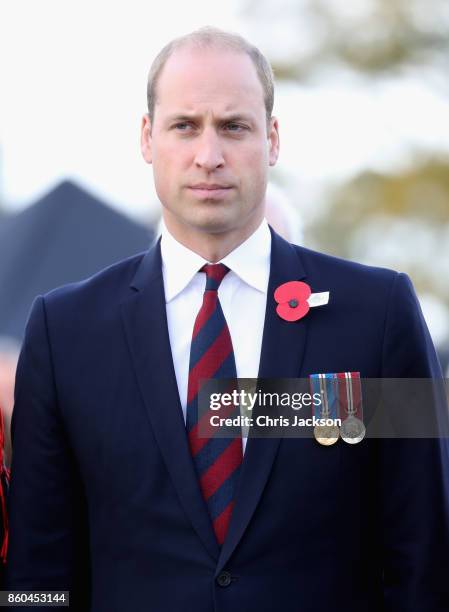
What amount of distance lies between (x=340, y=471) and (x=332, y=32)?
1438 cm

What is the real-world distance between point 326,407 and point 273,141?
76 centimetres

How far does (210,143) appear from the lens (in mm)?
3344

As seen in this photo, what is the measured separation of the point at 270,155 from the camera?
3537mm

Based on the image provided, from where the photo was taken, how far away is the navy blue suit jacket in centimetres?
326

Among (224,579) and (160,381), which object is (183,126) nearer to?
(160,381)

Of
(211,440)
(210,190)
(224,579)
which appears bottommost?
(224,579)

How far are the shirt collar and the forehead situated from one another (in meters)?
0.36

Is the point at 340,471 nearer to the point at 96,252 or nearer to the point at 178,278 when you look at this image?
the point at 178,278

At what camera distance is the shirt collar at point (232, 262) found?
3.49 meters

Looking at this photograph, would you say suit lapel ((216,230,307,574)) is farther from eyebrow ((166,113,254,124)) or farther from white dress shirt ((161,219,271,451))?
eyebrow ((166,113,254,124))

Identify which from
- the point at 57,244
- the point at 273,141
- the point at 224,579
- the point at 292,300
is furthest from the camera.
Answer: the point at 57,244

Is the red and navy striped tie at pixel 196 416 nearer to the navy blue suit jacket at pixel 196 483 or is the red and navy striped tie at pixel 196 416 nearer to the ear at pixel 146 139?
the navy blue suit jacket at pixel 196 483

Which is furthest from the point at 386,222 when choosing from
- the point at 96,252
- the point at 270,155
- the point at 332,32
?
the point at 270,155

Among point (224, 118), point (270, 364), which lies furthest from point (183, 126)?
point (270, 364)
